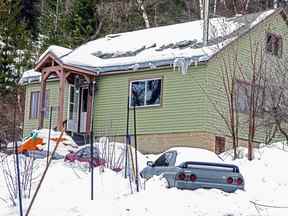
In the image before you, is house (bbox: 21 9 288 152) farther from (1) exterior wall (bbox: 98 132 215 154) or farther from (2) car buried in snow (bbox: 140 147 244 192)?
(2) car buried in snow (bbox: 140 147 244 192)

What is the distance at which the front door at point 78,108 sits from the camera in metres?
31.4

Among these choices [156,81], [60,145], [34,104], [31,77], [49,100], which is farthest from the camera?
[34,104]

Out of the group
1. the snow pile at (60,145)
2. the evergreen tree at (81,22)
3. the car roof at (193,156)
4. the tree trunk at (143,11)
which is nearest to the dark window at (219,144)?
the snow pile at (60,145)

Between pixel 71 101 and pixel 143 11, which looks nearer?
pixel 71 101

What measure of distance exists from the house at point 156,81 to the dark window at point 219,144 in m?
0.04

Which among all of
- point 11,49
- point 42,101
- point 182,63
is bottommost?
point 42,101

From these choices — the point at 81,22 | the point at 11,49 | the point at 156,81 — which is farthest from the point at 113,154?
the point at 81,22

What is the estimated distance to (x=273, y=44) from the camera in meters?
30.4

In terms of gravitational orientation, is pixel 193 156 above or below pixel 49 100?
below

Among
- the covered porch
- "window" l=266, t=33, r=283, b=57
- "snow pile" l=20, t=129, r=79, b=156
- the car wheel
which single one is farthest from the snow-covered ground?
"window" l=266, t=33, r=283, b=57

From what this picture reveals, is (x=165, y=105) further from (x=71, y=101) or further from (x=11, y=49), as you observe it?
(x=11, y=49)

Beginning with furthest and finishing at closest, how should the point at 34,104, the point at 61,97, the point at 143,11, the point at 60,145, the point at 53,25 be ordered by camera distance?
the point at 53,25, the point at 143,11, the point at 34,104, the point at 61,97, the point at 60,145

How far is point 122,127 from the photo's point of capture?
29.6m

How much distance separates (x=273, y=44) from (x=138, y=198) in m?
18.5
